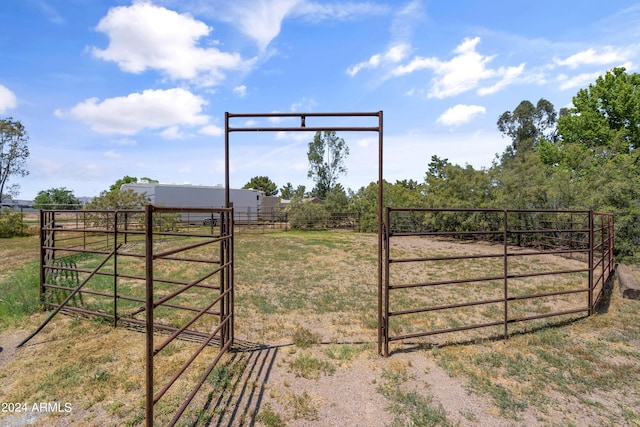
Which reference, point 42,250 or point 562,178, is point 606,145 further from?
point 42,250

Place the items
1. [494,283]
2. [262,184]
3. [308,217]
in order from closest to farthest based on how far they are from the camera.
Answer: [494,283] → [308,217] → [262,184]

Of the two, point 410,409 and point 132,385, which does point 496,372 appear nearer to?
point 410,409

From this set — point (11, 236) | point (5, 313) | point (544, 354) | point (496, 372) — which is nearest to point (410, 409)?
point (496, 372)

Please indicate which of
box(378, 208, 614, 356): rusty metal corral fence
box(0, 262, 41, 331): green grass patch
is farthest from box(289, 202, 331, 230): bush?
box(0, 262, 41, 331): green grass patch

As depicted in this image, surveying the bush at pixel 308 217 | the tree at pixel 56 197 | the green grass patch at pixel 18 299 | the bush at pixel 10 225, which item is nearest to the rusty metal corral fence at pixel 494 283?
the green grass patch at pixel 18 299

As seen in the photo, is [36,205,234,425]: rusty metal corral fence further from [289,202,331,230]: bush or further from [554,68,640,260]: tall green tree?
[289,202,331,230]: bush

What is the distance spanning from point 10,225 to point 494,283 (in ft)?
78.4

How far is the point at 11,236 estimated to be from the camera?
16500mm

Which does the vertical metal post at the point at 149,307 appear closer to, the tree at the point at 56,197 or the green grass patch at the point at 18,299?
the green grass patch at the point at 18,299

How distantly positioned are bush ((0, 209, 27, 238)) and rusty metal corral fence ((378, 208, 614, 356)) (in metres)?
21.1

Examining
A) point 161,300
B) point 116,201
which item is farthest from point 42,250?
point 116,201

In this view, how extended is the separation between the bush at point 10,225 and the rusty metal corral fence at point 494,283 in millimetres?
21096

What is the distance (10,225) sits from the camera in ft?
54.3

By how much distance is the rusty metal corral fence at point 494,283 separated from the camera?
12.4 ft
